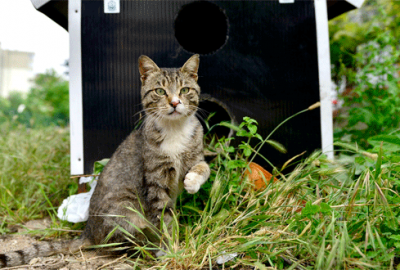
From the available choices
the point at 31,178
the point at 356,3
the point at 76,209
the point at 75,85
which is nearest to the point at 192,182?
the point at 76,209

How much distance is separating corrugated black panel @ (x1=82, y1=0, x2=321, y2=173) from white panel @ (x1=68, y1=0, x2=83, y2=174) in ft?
0.59

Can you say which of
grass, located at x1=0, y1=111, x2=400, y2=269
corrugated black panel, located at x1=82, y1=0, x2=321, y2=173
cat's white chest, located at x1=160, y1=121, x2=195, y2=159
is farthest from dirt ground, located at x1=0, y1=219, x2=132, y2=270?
corrugated black panel, located at x1=82, y1=0, x2=321, y2=173

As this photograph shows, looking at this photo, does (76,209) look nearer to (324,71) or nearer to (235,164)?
(235,164)

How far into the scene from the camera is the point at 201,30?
3.90 metres

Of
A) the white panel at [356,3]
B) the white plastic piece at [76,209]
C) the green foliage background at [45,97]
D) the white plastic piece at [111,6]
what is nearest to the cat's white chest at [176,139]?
the white plastic piece at [76,209]

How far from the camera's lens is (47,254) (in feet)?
6.30

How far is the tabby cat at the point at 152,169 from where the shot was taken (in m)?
1.93

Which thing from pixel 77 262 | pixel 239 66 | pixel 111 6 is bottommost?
pixel 77 262

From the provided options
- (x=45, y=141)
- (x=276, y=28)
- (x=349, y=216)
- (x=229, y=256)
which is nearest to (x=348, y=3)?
(x=276, y=28)

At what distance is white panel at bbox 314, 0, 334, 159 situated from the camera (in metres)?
2.72

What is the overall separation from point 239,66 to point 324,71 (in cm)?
77

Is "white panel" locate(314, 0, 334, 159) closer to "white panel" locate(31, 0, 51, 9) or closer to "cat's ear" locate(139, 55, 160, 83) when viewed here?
"cat's ear" locate(139, 55, 160, 83)

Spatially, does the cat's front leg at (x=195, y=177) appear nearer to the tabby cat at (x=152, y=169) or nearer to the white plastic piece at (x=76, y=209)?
the tabby cat at (x=152, y=169)

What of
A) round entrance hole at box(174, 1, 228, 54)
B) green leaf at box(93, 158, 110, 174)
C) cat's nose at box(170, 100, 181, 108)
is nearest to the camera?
cat's nose at box(170, 100, 181, 108)
